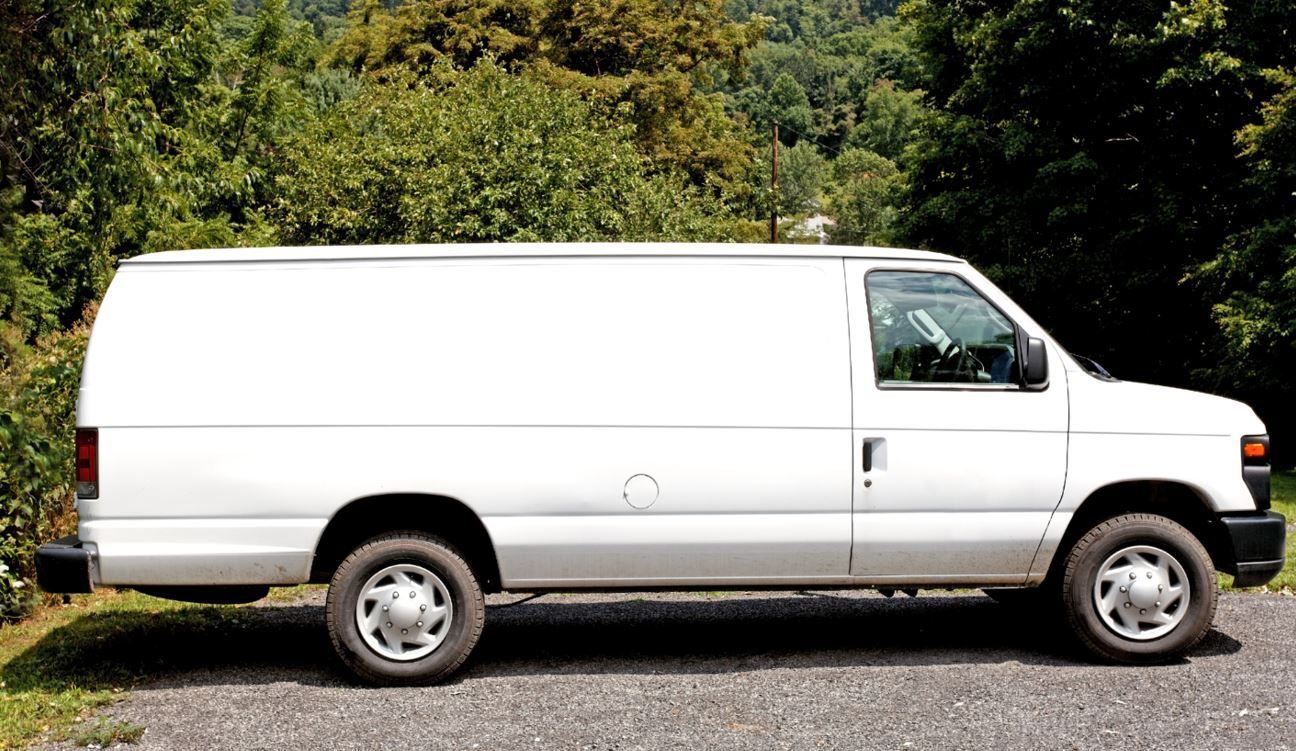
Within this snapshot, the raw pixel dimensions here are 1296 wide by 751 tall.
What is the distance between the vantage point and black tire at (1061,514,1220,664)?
718cm

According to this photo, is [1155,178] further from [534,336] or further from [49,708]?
[49,708]

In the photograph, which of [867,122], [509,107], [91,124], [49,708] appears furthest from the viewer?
[867,122]

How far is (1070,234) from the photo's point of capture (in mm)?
27969

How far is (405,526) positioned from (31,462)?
2.79 metres

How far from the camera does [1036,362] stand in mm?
7047

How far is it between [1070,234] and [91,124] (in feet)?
67.2

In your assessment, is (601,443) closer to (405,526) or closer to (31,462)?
(405,526)

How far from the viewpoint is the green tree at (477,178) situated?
2161cm

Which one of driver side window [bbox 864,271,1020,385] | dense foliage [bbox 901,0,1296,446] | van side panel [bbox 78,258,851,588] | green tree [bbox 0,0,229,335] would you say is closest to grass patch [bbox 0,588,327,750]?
van side panel [bbox 78,258,851,588]

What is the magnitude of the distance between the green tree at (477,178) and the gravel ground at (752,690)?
13.4 m

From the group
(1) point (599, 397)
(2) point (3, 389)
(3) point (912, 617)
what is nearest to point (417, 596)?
(1) point (599, 397)

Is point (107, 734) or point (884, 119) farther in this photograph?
point (884, 119)

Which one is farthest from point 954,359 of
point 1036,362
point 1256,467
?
point 1256,467

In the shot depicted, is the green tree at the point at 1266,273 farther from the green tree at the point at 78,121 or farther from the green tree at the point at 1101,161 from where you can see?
the green tree at the point at 78,121
